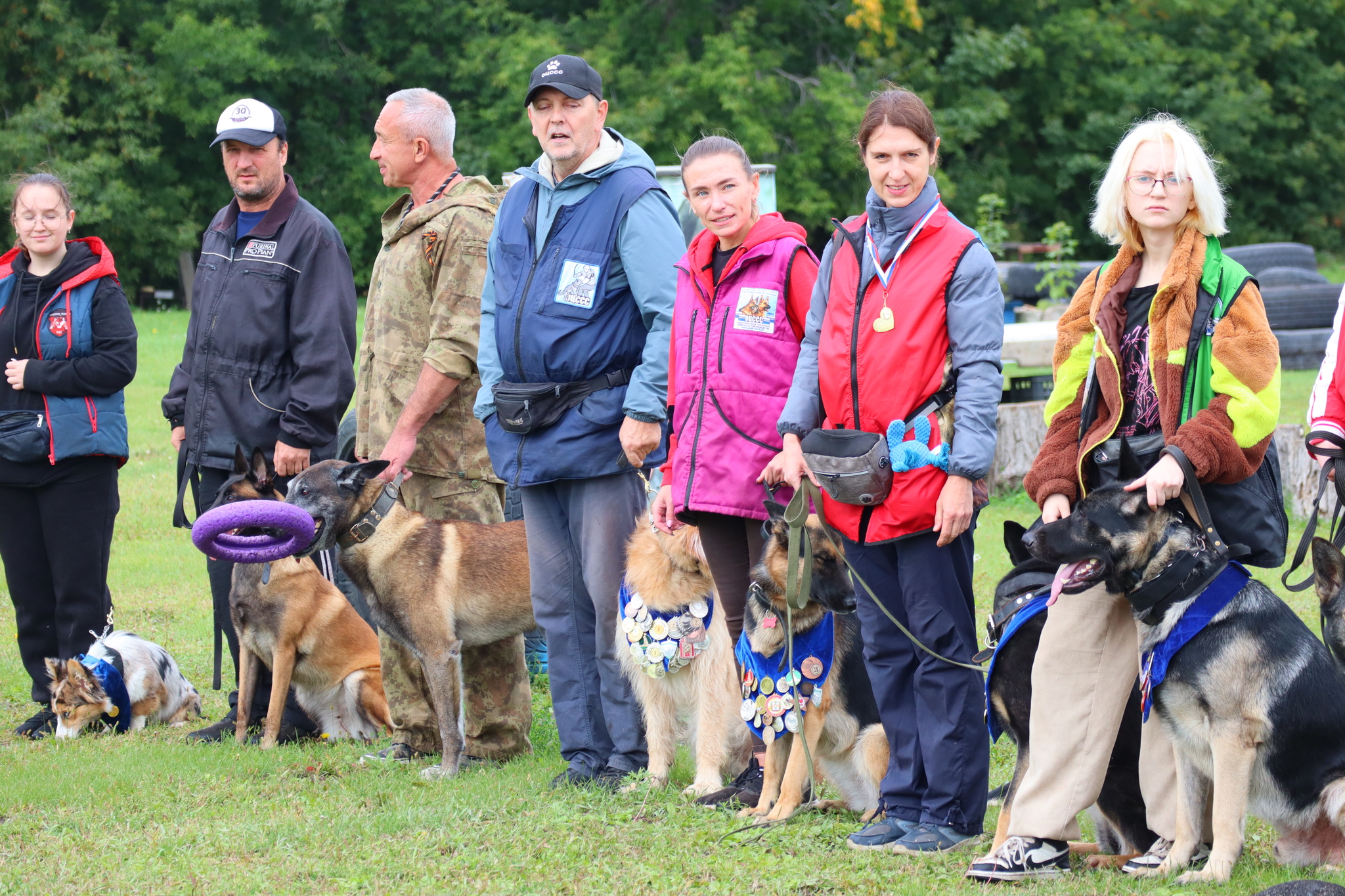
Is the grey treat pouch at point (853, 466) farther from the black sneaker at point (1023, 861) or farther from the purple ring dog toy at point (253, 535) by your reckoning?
the purple ring dog toy at point (253, 535)

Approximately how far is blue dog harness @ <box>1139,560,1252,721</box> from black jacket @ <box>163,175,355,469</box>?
3.50 metres

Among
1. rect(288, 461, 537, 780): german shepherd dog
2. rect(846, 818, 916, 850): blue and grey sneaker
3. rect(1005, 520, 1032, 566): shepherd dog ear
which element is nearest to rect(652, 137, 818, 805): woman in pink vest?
rect(1005, 520, 1032, 566): shepherd dog ear

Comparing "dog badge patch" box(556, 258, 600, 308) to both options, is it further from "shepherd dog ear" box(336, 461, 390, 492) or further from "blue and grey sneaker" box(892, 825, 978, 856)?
"blue and grey sneaker" box(892, 825, 978, 856)

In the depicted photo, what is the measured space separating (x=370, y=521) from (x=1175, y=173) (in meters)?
3.30

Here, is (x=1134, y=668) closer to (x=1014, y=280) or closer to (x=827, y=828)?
(x=827, y=828)

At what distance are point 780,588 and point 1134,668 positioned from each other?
1.12 meters

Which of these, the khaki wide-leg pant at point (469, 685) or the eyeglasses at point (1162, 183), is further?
the khaki wide-leg pant at point (469, 685)

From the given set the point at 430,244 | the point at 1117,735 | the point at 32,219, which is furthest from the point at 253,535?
the point at 1117,735

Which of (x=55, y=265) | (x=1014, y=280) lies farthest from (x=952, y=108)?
(x=55, y=265)

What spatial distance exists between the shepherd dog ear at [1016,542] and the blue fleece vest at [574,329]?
1.30m

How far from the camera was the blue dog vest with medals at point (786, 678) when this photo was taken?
167 inches

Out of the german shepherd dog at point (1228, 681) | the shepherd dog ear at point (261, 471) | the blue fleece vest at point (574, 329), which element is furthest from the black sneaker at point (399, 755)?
the german shepherd dog at point (1228, 681)

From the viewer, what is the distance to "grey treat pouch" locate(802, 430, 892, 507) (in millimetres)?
3668

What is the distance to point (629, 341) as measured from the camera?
4629mm
